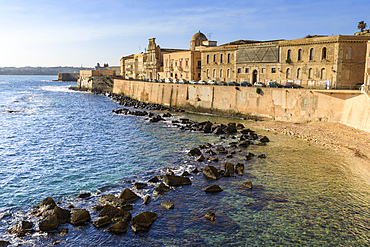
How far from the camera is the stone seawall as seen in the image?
3117 centimetres

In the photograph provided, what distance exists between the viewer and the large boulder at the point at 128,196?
16.1 metres

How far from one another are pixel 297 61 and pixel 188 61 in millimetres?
25238

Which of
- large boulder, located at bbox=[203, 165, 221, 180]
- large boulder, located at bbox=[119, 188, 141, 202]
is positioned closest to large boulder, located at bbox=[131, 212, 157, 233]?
large boulder, located at bbox=[119, 188, 141, 202]

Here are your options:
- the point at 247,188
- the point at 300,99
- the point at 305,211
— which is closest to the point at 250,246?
the point at 305,211

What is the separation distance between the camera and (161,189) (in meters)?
17.4

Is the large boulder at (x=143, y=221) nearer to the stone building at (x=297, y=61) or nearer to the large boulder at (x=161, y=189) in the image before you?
the large boulder at (x=161, y=189)

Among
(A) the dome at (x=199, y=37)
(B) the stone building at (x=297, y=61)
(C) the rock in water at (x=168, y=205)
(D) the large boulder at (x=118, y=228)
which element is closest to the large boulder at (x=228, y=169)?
(C) the rock in water at (x=168, y=205)

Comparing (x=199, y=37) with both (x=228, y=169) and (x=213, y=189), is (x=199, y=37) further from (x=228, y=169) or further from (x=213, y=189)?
(x=213, y=189)

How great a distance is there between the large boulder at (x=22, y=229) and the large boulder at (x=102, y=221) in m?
2.73

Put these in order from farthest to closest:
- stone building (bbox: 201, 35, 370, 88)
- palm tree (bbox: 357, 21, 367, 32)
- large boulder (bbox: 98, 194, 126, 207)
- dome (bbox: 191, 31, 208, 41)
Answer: dome (bbox: 191, 31, 208, 41) < palm tree (bbox: 357, 21, 367, 32) < stone building (bbox: 201, 35, 370, 88) < large boulder (bbox: 98, 194, 126, 207)

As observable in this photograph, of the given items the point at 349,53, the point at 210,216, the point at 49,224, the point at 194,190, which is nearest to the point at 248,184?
the point at 194,190

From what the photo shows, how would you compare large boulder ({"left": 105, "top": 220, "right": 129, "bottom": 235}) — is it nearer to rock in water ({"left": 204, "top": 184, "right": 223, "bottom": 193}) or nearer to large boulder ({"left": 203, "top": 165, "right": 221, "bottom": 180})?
rock in water ({"left": 204, "top": 184, "right": 223, "bottom": 193})

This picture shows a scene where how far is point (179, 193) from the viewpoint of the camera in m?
17.2

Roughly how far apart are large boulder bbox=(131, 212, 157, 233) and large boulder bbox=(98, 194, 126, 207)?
195 centimetres
